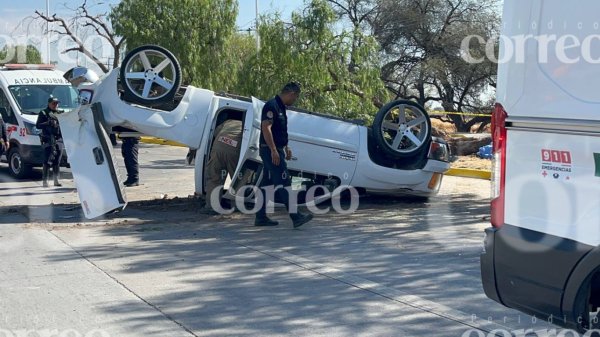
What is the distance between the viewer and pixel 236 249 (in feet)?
27.3

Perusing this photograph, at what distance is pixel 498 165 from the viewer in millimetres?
4566

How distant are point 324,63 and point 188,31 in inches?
447

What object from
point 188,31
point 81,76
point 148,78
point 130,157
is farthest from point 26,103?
point 188,31

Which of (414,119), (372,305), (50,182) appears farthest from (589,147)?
(50,182)

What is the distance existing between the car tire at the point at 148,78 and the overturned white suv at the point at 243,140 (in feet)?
0.05

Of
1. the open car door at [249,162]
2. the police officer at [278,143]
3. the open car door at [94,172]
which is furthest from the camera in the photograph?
the open car door at [94,172]

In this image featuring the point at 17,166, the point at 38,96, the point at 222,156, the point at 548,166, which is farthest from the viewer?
the point at 38,96

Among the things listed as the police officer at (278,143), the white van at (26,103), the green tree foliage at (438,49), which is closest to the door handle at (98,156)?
the police officer at (278,143)

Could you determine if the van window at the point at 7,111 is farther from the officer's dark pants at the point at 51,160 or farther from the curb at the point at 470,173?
the curb at the point at 470,173

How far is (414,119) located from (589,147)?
693 cm

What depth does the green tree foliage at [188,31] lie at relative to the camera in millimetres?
26859

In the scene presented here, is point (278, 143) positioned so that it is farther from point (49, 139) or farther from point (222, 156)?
point (49, 139)

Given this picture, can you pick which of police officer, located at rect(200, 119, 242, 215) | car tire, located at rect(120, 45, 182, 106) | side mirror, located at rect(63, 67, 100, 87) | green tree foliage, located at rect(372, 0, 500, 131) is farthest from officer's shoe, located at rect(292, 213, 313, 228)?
green tree foliage, located at rect(372, 0, 500, 131)

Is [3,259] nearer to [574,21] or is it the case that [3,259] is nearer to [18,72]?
[574,21]
